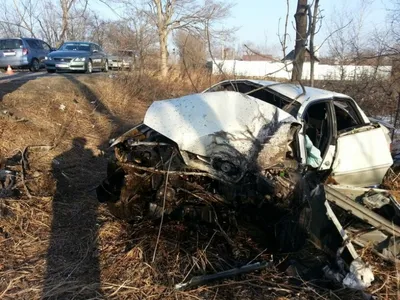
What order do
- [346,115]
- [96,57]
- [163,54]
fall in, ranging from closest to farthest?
[346,115]
[96,57]
[163,54]

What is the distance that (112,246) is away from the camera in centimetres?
397

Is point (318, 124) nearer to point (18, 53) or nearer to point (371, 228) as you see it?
point (371, 228)

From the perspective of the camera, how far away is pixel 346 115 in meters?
5.55

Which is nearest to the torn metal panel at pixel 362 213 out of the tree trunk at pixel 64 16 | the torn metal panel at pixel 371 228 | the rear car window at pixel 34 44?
the torn metal panel at pixel 371 228

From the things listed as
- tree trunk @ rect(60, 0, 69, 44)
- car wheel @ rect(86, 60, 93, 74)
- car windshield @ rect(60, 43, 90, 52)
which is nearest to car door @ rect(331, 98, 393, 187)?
car wheel @ rect(86, 60, 93, 74)

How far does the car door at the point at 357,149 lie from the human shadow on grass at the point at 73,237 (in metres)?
3.07

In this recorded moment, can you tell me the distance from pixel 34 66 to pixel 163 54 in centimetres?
650

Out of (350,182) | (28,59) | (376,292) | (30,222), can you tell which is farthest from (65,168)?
(28,59)

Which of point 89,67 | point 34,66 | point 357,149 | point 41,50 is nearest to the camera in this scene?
point 357,149

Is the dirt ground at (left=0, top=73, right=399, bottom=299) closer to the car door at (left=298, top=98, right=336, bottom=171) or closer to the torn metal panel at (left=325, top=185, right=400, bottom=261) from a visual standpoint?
the torn metal panel at (left=325, top=185, right=400, bottom=261)

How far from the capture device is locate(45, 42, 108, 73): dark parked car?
16.1 metres

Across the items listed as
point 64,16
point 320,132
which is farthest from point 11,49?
point 64,16

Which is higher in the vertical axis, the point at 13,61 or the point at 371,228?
the point at 13,61

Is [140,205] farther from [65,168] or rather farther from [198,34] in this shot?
[198,34]
